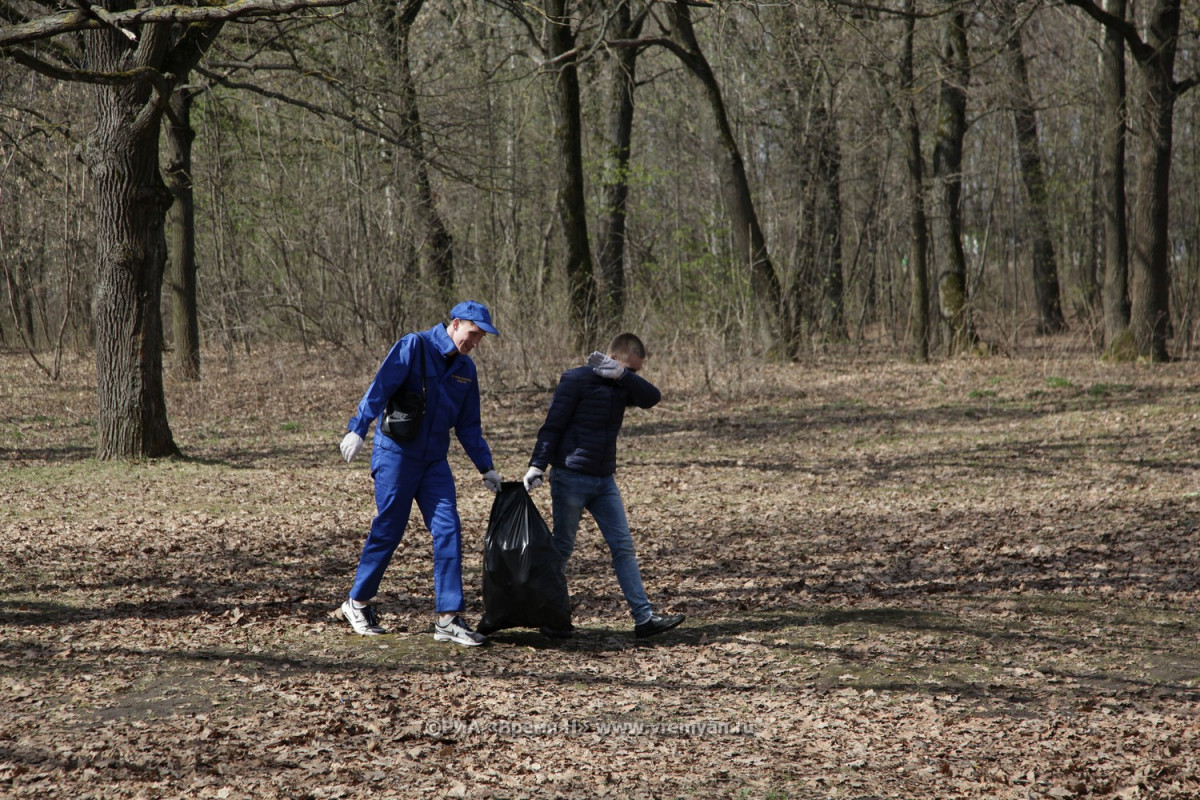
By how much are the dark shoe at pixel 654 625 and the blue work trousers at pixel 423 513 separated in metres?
1.09

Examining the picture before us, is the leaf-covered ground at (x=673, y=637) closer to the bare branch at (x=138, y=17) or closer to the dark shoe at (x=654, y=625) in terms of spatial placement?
the dark shoe at (x=654, y=625)

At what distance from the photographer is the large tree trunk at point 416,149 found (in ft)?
51.3

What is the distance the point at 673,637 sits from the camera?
620 centimetres

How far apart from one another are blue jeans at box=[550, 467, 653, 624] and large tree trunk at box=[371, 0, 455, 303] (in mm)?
9184

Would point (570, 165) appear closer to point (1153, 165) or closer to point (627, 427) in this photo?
point (627, 427)

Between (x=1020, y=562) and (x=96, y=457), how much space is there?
9.17 m

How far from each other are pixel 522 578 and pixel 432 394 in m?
1.10

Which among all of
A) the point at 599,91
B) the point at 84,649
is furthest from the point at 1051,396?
the point at 599,91

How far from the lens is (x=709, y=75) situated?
63.0 ft

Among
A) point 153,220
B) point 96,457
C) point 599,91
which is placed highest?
point 599,91

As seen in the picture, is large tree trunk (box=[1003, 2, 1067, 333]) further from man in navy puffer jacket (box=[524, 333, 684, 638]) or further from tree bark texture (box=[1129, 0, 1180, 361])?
man in navy puffer jacket (box=[524, 333, 684, 638])

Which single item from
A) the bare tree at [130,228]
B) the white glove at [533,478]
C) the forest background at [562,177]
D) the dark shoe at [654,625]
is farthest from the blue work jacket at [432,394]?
the forest background at [562,177]

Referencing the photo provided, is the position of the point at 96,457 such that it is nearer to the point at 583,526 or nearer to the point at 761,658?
the point at 583,526

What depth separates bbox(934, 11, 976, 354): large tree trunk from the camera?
19438mm
